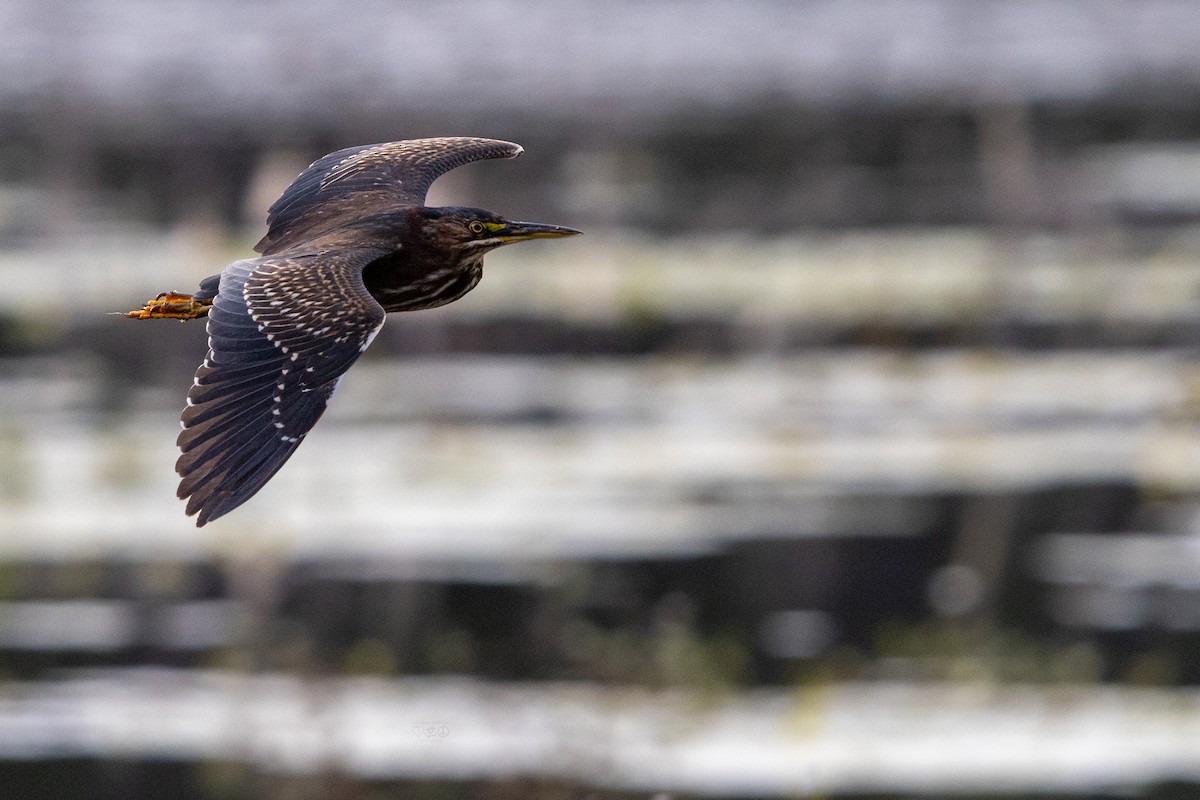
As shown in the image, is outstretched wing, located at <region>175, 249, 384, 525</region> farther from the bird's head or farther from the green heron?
the bird's head

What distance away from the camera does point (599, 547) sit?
11.8m

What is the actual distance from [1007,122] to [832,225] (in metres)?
3.37

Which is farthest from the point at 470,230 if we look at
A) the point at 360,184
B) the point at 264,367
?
the point at 264,367

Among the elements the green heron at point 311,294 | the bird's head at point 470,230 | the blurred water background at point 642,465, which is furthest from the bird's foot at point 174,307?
the blurred water background at point 642,465

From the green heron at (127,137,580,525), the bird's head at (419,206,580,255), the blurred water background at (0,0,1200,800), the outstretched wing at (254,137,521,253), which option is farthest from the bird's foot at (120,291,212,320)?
the blurred water background at (0,0,1200,800)

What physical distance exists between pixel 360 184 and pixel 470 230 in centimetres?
61

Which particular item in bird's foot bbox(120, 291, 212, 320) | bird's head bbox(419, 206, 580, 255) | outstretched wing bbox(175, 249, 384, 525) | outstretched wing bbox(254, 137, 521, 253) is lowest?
outstretched wing bbox(175, 249, 384, 525)

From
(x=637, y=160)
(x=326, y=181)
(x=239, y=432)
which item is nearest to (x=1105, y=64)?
(x=637, y=160)

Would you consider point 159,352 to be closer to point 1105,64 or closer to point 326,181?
point 326,181

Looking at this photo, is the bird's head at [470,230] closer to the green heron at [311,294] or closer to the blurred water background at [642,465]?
the green heron at [311,294]

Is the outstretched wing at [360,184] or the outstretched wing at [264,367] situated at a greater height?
the outstretched wing at [360,184]

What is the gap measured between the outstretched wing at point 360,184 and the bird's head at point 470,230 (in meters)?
0.25

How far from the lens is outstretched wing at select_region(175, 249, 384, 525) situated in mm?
5770

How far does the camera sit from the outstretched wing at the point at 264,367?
577cm
